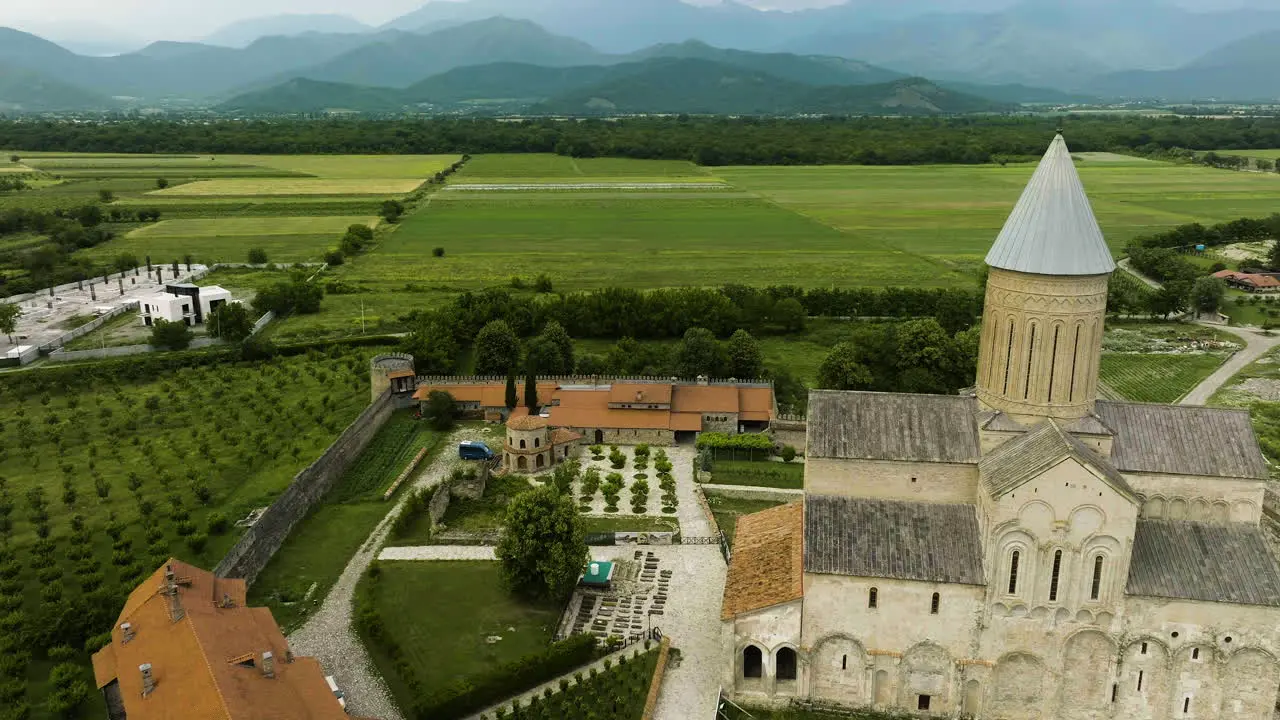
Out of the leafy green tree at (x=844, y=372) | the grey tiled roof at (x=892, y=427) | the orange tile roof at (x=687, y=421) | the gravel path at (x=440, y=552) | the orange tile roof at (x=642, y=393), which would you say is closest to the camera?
the grey tiled roof at (x=892, y=427)

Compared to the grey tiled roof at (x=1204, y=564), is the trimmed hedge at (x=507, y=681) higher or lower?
lower

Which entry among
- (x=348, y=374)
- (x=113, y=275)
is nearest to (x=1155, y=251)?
(x=348, y=374)

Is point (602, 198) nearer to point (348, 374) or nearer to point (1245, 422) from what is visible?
point (348, 374)

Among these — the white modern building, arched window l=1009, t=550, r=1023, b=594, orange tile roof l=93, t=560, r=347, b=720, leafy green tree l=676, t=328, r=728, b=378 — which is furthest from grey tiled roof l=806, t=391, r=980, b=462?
the white modern building

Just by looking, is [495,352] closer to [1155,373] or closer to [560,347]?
[560,347]

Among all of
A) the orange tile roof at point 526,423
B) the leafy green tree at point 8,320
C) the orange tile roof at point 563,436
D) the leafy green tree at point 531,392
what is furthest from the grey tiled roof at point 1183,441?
the leafy green tree at point 8,320

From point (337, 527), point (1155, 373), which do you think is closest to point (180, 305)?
point (337, 527)

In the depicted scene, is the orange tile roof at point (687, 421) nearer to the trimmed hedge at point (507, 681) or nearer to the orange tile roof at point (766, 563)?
the orange tile roof at point (766, 563)
